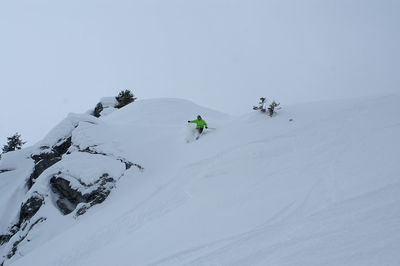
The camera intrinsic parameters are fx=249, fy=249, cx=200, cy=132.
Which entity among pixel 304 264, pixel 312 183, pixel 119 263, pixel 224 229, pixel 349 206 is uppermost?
pixel 312 183

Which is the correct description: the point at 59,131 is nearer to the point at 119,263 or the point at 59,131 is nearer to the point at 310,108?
the point at 119,263

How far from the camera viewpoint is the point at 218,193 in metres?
8.94

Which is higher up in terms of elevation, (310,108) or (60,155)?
(310,108)

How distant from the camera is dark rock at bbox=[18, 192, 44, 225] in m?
12.3

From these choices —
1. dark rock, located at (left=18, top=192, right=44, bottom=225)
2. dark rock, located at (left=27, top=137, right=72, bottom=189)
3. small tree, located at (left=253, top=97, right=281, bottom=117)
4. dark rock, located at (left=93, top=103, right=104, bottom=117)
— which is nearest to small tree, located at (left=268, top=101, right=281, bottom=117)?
small tree, located at (left=253, top=97, right=281, bottom=117)

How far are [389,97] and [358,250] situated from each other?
13.0 meters

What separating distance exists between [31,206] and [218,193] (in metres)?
9.78

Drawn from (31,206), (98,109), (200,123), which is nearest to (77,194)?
(31,206)

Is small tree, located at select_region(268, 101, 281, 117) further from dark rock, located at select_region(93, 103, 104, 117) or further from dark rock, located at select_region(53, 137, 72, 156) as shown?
dark rock, located at select_region(93, 103, 104, 117)

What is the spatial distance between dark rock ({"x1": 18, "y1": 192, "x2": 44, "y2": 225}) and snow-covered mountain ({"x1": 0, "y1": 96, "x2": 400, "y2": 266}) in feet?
0.25

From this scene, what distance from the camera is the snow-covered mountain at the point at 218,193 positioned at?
5582 millimetres

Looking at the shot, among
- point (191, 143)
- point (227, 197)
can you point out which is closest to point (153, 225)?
point (227, 197)

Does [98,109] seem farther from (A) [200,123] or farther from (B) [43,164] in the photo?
(A) [200,123]

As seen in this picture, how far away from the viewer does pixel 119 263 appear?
6.70 metres
